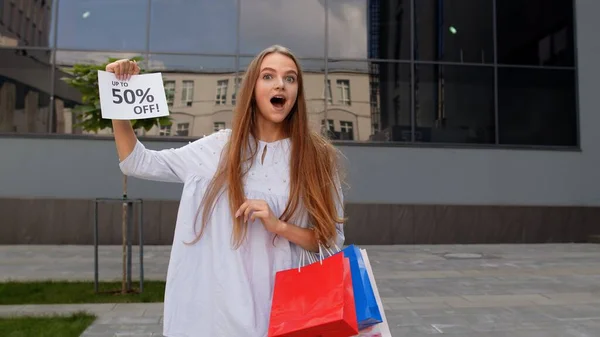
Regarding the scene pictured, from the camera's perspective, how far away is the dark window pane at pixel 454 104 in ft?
44.7

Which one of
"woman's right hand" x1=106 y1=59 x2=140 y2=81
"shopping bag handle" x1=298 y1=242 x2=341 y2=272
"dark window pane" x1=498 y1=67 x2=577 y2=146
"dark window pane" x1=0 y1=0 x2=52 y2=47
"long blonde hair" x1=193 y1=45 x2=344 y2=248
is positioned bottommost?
"shopping bag handle" x1=298 y1=242 x2=341 y2=272

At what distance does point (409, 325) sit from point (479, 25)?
1100cm

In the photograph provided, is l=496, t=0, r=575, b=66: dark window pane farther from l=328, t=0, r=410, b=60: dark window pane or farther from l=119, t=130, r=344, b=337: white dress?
l=119, t=130, r=344, b=337: white dress

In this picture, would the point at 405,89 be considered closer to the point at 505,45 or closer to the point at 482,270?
the point at 505,45

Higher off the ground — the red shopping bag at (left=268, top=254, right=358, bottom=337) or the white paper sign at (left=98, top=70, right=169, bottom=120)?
the white paper sign at (left=98, top=70, right=169, bottom=120)

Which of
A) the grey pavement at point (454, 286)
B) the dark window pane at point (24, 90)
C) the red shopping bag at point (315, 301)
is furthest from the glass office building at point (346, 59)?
the red shopping bag at point (315, 301)

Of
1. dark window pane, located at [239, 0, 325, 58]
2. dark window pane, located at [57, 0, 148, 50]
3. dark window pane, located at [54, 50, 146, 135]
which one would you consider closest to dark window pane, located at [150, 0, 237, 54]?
dark window pane, located at [57, 0, 148, 50]

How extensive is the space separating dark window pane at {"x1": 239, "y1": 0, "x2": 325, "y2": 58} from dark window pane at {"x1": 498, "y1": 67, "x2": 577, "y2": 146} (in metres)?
5.16

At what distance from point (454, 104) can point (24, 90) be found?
1117cm

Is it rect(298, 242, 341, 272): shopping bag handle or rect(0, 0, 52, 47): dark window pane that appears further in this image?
rect(0, 0, 52, 47): dark window pane

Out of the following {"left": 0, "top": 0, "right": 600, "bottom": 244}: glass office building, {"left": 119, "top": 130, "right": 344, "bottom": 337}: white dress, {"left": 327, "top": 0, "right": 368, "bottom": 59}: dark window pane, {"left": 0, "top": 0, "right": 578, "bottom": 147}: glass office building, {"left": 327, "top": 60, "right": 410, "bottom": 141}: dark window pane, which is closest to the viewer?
{"left": 119, "top": 130, "right": 344, "bottom": 337}: white dress

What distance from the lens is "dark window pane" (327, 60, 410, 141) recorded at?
13383mm

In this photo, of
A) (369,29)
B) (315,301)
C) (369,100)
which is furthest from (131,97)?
(369,29)

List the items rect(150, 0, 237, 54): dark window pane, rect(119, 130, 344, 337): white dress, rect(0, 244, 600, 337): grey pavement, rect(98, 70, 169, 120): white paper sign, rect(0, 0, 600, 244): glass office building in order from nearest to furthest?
rect(119, 130, 344, 337): white dress → rect(98, 70, 169, 120): white paper sign → rect(0, 244, 600, 337): grey pavement → rect(0, 0, 600, 244): glass office building → rect(150, 0, 237, 54): dark window pane
